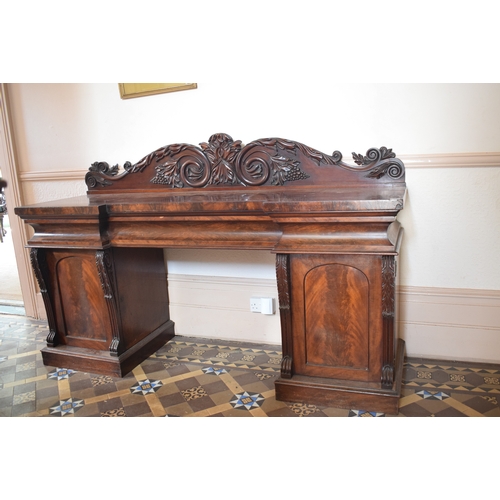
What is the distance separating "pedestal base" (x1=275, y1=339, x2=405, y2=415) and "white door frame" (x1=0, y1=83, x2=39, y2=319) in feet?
6.81

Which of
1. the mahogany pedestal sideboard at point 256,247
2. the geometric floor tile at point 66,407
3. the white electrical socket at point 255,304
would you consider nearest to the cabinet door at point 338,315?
the mahogany pedestal sideboard at point 256,247

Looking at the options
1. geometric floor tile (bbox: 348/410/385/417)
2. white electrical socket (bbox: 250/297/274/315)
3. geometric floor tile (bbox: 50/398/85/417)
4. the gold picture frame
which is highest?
the gold picture frame

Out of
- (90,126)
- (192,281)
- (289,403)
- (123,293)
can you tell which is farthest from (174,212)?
(90,126)

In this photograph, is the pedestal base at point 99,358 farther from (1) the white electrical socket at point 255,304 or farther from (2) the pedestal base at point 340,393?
(2) the pedestal base at point 340,393

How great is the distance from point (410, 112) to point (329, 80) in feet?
1.41

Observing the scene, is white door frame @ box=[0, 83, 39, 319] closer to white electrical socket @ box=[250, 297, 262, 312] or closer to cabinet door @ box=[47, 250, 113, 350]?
cabinet door @ box=[47, 250, 113, 350]

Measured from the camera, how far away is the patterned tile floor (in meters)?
1.99

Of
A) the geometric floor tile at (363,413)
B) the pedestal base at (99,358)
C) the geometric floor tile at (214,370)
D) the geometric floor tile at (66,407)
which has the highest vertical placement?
the pedestal base at (99,358)

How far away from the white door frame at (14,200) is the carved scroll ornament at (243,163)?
1.15 m

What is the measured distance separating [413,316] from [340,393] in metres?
0.72

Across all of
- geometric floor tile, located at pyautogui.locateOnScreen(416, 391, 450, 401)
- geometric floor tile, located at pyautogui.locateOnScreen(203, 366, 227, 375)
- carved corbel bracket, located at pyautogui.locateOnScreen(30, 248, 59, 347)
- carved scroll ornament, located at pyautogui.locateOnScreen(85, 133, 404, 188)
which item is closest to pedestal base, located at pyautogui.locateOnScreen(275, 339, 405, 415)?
geometric floor tile, located at pyautogui.locateOnScreen(416, 391, 450, 401)

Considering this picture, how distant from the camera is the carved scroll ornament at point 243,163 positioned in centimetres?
218

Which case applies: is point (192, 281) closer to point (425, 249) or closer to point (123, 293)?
point (123, 293)

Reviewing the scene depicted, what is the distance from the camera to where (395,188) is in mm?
2141
